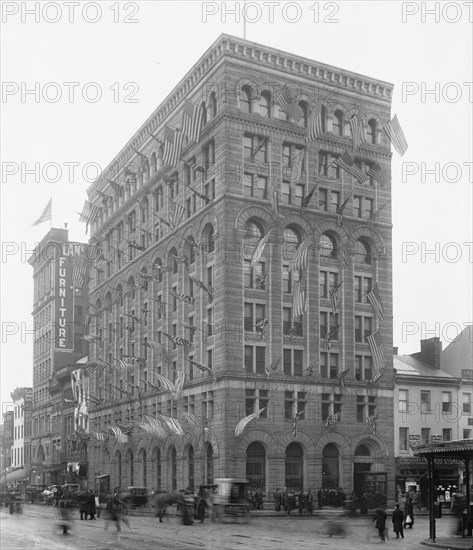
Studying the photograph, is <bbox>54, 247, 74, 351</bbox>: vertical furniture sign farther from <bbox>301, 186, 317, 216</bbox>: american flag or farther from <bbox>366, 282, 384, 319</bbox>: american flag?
<bbox>366, 282, 384, 319</bbox>: american flag

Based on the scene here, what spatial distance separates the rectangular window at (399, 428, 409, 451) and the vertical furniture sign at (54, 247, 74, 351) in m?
57.4

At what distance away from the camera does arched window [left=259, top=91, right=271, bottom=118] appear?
229 ft

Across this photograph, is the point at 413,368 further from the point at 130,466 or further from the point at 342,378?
the point at 130,466

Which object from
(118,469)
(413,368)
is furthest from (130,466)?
(413,368)

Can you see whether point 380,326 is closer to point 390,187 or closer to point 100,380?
point 390,187

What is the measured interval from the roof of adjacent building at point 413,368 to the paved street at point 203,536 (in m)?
30.4

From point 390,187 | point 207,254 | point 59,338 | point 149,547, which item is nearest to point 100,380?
point 59,338

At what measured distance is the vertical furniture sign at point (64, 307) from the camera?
12056cm

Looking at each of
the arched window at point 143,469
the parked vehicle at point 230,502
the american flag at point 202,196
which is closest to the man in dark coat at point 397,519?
the parked vehicle at point 230,502

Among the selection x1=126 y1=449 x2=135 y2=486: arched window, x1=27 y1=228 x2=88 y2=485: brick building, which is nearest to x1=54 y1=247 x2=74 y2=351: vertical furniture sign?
x1=27 y1=228 x2=88 y2=485: brick building

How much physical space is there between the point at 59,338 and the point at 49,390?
8.31 metres

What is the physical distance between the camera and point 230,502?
48.7 m

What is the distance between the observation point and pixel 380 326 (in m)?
73.4

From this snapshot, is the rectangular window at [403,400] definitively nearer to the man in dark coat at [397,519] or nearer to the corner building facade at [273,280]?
the corner building facade at [273,280]
